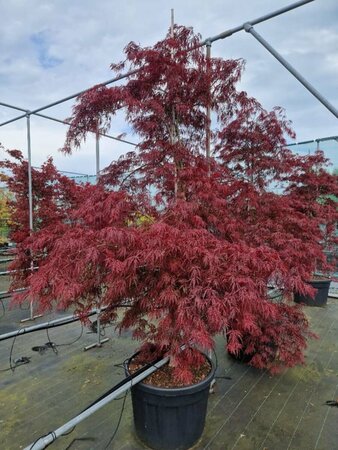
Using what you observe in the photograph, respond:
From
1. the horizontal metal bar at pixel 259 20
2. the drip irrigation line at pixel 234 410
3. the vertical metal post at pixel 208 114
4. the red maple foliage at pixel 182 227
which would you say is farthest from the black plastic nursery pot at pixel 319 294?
the horizontal metal bar at pixel 259 20

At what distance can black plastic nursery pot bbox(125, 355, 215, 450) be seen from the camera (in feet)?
5.49

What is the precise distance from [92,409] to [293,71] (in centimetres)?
229

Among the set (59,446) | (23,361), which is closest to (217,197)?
(59,446)

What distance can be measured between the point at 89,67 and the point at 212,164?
230 cm

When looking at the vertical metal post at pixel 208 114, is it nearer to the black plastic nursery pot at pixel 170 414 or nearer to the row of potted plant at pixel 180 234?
the row of potted plant at pixel 180 234

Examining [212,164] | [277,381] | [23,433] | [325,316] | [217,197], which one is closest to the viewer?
[23,433]

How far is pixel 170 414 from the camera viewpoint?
66.9 inches

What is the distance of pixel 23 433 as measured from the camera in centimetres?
189

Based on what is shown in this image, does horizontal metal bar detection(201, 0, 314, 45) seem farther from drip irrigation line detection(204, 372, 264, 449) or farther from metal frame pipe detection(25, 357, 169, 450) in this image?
drip irrigation line detection(204, 372, 264, 449)

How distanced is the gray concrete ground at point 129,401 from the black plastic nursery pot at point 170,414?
0.12m

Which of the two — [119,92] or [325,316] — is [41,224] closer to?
[119,92]

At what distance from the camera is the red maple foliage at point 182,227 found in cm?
153

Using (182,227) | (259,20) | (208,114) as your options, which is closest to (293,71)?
(259,20)

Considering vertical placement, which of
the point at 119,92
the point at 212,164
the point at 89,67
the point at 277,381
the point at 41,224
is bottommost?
the point at 277,381
